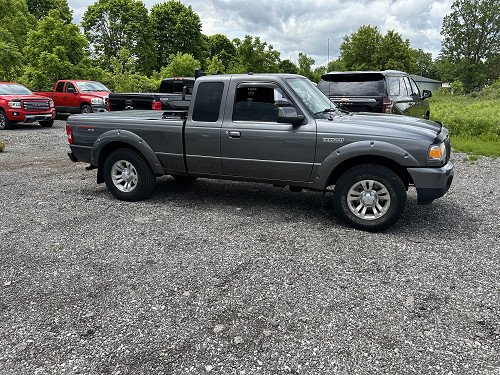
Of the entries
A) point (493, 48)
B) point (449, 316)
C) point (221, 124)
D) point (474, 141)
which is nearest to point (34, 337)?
point (449, 316)

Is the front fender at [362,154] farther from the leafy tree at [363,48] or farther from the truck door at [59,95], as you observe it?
the leafy tree at [363,48]

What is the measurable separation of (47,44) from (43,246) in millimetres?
22770

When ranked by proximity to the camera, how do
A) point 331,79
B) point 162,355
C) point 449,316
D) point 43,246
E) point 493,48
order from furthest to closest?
point 493,48
point 331,79
point 43,246
point 449,316
point 162,355

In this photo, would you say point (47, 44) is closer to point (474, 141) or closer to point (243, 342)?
point (474, 141)

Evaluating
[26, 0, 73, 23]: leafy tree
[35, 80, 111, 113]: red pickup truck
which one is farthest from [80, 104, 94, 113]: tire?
[26, 0, 73, 23]: leafy tree

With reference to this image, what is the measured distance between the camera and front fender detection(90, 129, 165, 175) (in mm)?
6086

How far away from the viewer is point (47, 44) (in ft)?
77.7

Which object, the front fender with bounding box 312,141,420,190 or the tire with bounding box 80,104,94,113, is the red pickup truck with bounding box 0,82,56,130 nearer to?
the tire with bounding box 80,104,94,113

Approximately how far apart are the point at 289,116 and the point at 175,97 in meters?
7.92

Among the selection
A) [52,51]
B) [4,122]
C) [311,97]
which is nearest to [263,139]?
[311,97]

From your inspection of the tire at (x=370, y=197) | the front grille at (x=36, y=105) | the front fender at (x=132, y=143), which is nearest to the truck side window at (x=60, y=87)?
the front grille at (x=36, y=105)

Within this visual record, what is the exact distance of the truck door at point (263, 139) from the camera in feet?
17.3

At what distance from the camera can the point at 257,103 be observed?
5578mm

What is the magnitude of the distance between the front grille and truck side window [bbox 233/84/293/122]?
13.0 metres
